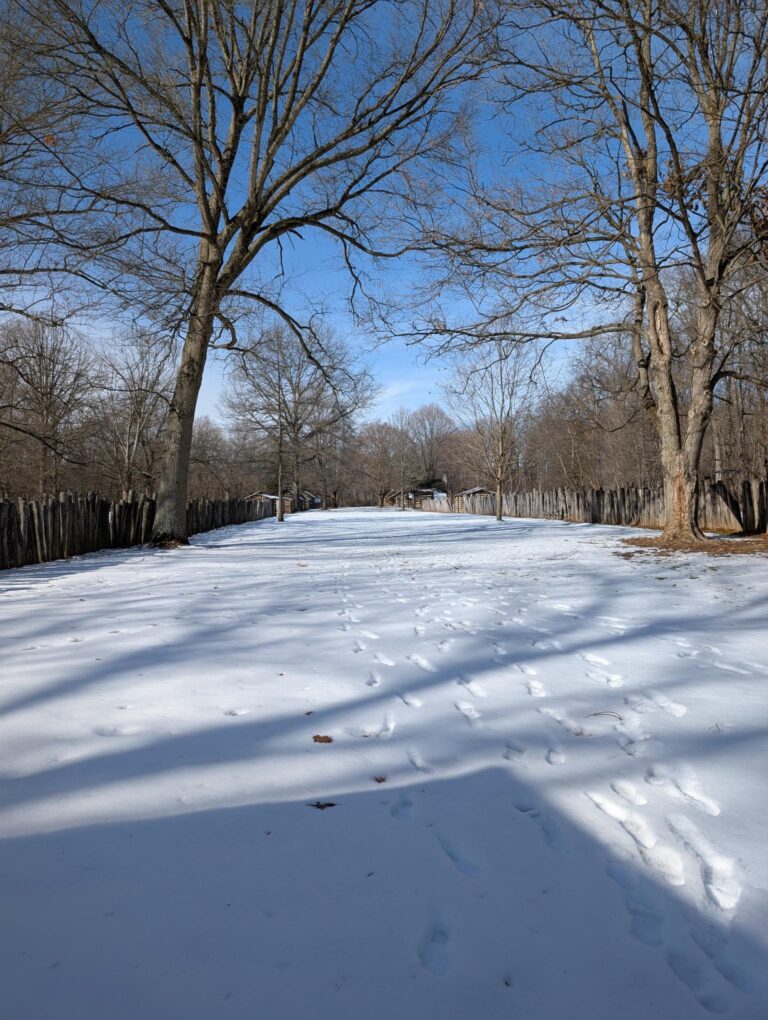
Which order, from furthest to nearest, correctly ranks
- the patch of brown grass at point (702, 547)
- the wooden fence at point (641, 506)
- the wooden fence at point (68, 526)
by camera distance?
the wooden fence at point (641, 506) < the patch of brown grass at point (702, 547) < the wooden fence at point (68, 526)

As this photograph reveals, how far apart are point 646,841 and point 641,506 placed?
807 inches

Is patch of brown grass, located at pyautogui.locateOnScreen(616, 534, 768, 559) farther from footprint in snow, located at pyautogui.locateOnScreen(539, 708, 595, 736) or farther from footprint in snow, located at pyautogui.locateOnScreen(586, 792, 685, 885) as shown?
footprint in snow, located at pyautogui.locateOnScreen(586, 792, 685, 885)

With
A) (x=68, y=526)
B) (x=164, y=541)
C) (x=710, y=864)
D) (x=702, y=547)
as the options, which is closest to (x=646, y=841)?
(x=710, y=864)

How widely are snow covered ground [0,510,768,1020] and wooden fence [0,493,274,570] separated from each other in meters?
5.50

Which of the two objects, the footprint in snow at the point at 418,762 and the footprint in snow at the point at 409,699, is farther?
the footprint in snow at the point at 409,699

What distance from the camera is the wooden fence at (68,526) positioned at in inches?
368

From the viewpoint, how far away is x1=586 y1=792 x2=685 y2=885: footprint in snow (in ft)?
6.11

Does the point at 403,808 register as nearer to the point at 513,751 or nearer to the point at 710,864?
the point at 513,751

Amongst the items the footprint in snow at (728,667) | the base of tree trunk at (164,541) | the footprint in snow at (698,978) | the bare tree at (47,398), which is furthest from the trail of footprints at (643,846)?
the bare tree at (47,398)

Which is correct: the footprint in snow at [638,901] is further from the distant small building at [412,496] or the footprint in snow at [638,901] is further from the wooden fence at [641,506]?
the distant small building at [412,496]

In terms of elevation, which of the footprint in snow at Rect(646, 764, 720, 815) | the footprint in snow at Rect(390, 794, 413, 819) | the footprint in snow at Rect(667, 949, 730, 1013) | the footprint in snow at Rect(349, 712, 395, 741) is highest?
the footprint in snow at Rect(349, 712, 395, 741)

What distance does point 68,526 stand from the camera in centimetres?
1094

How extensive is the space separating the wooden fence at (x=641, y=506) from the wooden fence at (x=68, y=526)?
14477 mm

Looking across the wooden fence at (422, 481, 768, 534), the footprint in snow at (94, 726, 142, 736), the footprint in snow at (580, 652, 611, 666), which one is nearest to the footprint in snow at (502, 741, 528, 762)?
the footprint in snow at (580, 652, 611, 666)
